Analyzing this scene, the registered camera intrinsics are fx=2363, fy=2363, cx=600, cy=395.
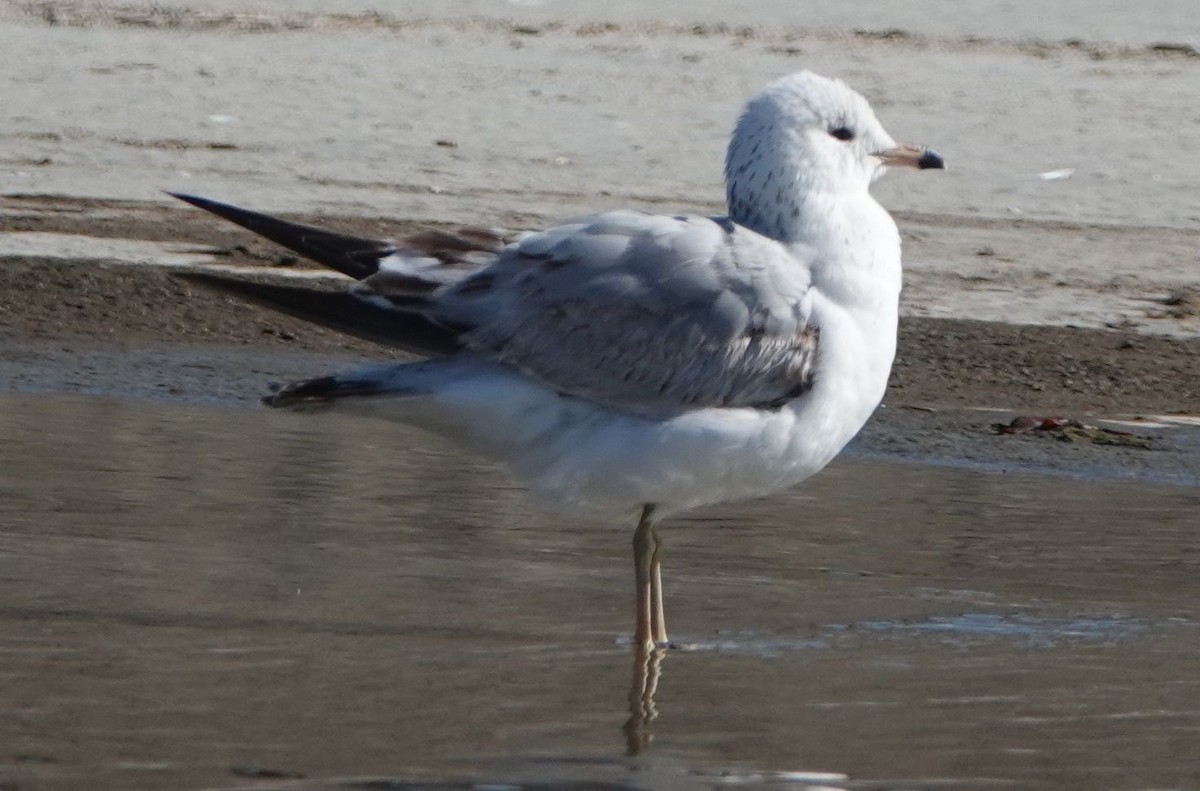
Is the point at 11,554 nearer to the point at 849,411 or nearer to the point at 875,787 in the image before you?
the point at 849,411

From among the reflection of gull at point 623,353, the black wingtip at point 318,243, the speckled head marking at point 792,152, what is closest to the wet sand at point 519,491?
the reflection of gull at point 623,353

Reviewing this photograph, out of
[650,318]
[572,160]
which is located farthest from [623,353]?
[572,160]

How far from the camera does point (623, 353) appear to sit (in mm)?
4719

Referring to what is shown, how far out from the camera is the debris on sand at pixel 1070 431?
7.35 metres

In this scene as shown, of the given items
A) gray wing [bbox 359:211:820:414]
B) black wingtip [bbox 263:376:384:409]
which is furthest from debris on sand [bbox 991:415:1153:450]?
black wingtip [bbox 263:376:384:409]

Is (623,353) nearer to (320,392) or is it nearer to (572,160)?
(320,392)

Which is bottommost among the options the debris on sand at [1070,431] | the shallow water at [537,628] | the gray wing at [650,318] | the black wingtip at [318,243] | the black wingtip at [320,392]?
the debris on sand at [1070,431]

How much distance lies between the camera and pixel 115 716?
3957 mm

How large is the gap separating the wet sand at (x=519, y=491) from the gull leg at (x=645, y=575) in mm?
62

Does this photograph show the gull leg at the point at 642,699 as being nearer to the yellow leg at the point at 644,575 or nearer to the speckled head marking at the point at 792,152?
the yellow leg at the point at 644,575

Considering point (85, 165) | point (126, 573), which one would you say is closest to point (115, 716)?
point (126, 573)

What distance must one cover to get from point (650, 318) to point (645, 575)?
555mm

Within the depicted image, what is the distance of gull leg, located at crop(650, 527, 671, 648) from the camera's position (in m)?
4.80

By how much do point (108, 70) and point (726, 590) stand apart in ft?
26.9
